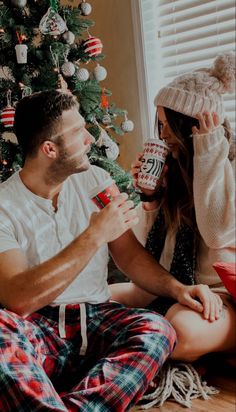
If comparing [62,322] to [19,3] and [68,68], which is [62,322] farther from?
[19,3]

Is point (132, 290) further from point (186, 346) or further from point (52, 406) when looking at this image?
point (52, 406)

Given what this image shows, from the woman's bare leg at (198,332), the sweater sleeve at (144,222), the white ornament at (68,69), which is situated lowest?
the woman's bare leg at (198,332)

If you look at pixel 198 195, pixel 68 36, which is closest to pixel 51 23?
pixel 68 36

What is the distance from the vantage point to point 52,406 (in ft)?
3.19

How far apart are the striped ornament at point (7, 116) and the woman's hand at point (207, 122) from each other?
2.43 feet

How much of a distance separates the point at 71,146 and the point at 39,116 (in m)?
0.14

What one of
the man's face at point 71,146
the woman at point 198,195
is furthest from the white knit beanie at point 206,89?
the man's face at point 71,146

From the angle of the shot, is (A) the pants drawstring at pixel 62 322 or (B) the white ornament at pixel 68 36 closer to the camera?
(A) the pants drawstring at pixel 62 322

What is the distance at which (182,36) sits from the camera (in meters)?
1.94

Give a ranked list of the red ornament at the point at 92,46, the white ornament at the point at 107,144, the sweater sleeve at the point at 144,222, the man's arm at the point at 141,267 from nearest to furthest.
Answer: the man's arm at the point at 141,267, the sweater sleeve at the point at 144,222, the red ornament at the point at 92,46, the white ornament at the point at 107,144

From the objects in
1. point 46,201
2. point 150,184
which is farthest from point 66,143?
point 150,184

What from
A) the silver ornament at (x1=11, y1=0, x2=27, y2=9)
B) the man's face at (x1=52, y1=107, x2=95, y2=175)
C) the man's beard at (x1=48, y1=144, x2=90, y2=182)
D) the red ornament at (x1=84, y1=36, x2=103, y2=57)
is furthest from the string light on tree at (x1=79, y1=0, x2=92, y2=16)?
the man's beard at (x1=48, y1=144, x2=90, y2=182)

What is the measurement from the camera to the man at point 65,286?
1057mm

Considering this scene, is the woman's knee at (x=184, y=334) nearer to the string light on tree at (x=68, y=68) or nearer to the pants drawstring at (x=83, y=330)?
the pants drawstring at (x=83, y=330)
